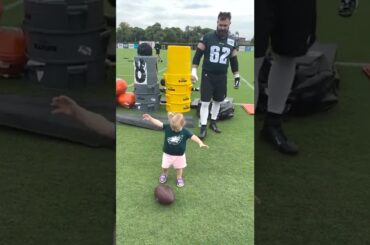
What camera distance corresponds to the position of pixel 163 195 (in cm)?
121

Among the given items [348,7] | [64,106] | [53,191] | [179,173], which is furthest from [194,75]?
[64,106]

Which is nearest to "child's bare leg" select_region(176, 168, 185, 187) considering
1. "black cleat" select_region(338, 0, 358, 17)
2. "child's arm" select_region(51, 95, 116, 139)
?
"child's arm" select_region(51, 95, 116, 139)

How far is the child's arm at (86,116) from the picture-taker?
7.05 ft

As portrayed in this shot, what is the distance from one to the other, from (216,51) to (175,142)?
0.85ft

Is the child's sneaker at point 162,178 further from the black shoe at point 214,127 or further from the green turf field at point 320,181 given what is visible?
the green turf field at point 320,181

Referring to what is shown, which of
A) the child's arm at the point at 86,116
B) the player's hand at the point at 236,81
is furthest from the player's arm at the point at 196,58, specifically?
the child's arm at the point at 86,116

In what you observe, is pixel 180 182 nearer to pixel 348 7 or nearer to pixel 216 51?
pixel 216 51

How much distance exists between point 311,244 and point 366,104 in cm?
170

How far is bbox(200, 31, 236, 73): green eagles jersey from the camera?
1.23m

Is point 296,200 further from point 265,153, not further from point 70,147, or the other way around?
point 70,147

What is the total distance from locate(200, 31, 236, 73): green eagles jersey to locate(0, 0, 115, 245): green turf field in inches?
23.5

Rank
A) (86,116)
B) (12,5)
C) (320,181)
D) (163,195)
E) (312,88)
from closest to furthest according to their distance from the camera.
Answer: (163,195) → (320,181) → (86,116) → (312,88) → (12,5)

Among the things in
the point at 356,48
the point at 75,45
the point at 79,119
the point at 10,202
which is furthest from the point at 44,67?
the point at 356,48

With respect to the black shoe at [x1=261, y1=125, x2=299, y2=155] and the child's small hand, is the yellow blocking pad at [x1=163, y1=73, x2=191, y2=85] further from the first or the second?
the black shoe at [x1=261, y1=125, x2=299, y2=155]
